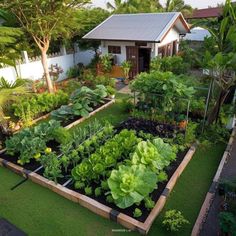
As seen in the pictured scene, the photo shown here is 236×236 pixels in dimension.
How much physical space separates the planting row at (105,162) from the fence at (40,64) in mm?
6182

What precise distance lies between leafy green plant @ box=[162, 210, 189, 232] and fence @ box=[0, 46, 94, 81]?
10272 mm

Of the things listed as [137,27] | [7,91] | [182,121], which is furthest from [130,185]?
[137,27]

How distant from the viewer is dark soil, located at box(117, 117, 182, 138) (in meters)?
6.95

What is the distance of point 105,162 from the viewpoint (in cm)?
521

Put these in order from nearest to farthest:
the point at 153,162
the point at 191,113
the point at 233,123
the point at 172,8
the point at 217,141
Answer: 1. the point at 153,162
2. the point at 217,141
3. the point at 233,123
4. the point at 191,113
5. the point at 172,8

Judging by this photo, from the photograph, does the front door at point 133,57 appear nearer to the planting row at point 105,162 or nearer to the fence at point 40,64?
the fence at point 40,64

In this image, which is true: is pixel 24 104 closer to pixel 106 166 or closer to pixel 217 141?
pixel 106 166

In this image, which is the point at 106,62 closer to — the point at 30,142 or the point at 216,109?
the point at 216,109

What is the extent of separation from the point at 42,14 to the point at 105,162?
25.7 feet

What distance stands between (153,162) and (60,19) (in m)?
8.58

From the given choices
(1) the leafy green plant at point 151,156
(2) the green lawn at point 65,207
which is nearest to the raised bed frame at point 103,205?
(2) the green lawn at point 65,207

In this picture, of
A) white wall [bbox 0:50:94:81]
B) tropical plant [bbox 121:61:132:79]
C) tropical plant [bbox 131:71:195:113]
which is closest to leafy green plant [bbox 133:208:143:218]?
tropical plant [bbox 131:71:195:113]

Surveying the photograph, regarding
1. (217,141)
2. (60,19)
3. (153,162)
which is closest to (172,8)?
(60,19)

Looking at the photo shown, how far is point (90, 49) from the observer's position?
52.9 ft
